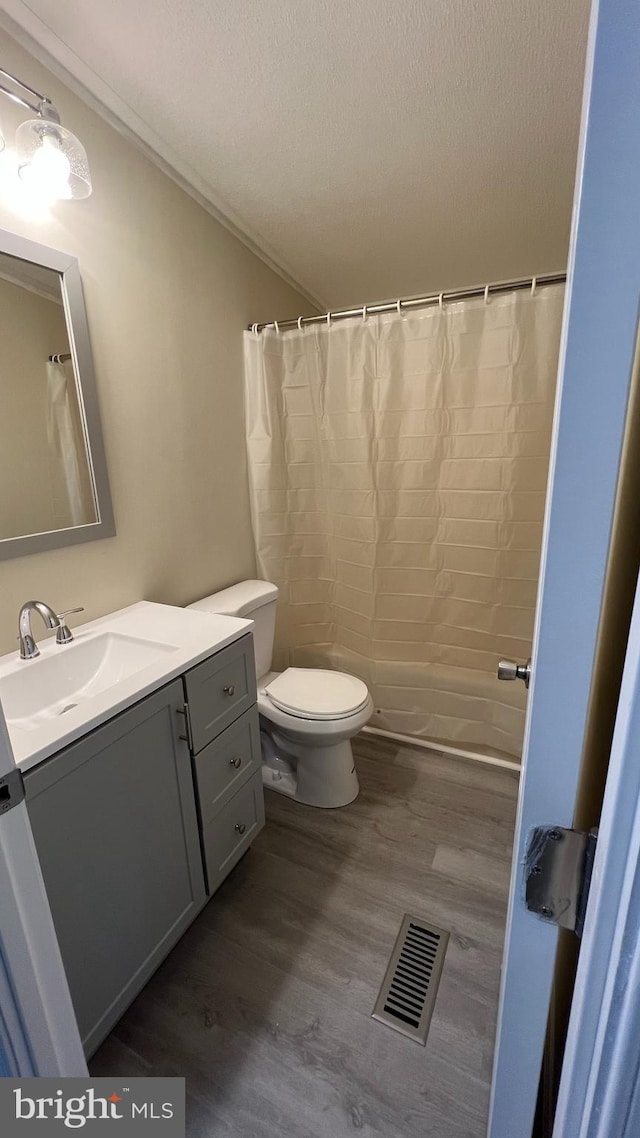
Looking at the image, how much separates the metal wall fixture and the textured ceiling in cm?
19

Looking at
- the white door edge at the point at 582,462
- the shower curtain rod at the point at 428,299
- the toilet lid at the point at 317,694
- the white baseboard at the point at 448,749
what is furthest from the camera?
the white baseboard at the point at 448,749

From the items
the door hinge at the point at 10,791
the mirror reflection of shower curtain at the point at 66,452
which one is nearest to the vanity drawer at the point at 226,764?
the door hinge at the point at 10,791

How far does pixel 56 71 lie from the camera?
123cm

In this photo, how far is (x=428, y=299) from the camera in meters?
1.74

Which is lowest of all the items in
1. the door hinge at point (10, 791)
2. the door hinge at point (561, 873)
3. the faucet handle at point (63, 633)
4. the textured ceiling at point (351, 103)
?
the faucet handle at point (63, 633)

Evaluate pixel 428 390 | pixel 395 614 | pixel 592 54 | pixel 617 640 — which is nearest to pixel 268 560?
pixel 395 614

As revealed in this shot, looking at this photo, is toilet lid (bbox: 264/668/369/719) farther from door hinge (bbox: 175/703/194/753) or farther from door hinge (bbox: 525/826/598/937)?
door hinge (bbox: 525/826/598/937)

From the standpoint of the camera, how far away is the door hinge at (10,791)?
0.58 metres

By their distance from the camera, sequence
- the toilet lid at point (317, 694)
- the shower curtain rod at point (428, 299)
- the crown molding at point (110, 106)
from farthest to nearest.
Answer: the toilet lid at point (317, 694) < the shower curtain rod at point (428, 299) < the crown molding at point (110, 106)

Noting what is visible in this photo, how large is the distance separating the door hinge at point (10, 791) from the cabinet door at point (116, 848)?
28 centimetres

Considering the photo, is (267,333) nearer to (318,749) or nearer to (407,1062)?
(318,749)

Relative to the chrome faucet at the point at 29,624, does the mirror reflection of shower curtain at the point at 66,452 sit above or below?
above

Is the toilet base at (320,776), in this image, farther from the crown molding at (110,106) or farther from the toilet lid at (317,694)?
the crown molding at (110,106)

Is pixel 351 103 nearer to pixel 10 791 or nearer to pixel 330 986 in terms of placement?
pixel 10 791
